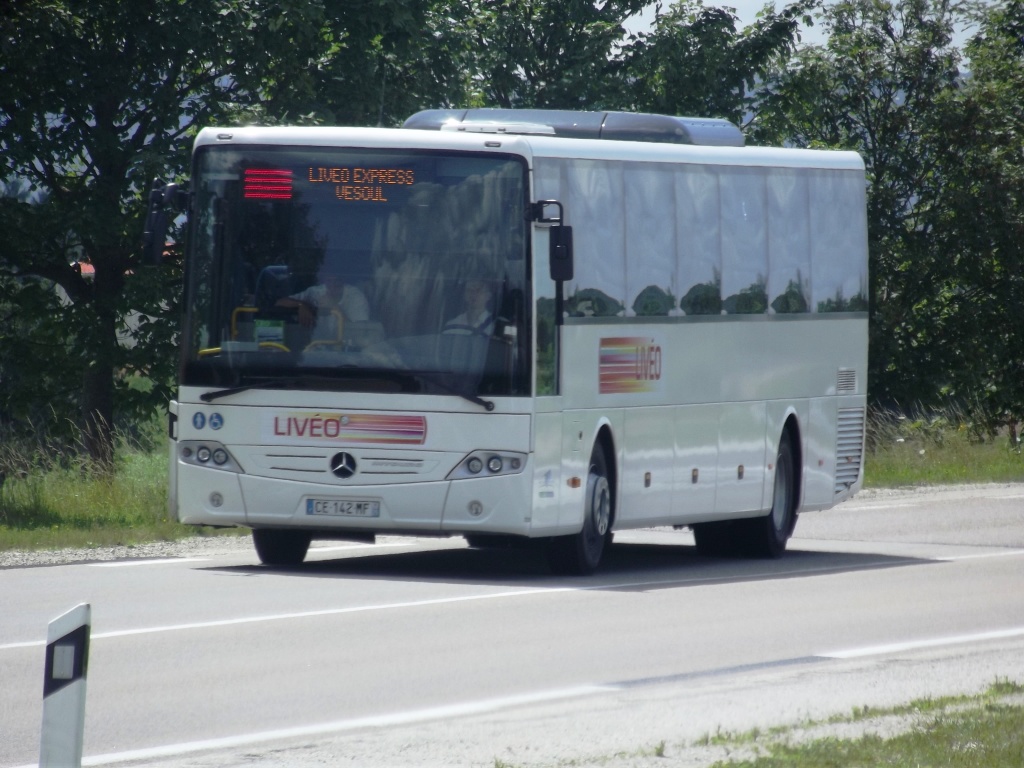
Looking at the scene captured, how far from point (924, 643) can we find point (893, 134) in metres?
30.9

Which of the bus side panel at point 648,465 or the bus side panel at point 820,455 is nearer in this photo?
the bus side panel at point 648,465

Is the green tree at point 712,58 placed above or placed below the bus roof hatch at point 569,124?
above

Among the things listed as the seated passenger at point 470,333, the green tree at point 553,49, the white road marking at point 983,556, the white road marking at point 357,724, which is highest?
the green tree at point 553,49

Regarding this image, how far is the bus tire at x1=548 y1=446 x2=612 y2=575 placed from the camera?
15039mm

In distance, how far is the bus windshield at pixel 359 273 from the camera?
47.3 feet

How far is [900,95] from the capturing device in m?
41.2

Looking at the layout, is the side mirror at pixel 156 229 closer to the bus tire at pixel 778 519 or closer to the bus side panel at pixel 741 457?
the bus side panel at pixel 741 457

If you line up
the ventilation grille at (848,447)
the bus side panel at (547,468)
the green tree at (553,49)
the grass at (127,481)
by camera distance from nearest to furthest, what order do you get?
the bus side panel at (547,468) < the grass at (127,481) < the ventilation grille at (848,447) < the green tree at (553,49)

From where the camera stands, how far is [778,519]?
704 inches

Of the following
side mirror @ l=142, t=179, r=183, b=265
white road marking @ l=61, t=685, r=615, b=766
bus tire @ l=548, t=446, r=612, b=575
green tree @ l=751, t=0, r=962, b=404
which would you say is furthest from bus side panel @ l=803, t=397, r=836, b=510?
green tree @ l=751, t=0, r=962, b=404

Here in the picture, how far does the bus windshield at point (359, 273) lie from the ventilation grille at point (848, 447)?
5.64m

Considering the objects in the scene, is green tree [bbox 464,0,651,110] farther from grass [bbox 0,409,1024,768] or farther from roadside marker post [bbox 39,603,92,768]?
roadside marker post [bbox 39,603,92,768]

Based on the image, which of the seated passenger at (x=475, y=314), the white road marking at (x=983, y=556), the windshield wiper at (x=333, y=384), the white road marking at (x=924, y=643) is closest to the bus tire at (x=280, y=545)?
the windshield wiper at (x=333, y=384)

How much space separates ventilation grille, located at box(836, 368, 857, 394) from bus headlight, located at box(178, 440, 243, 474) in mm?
6547
